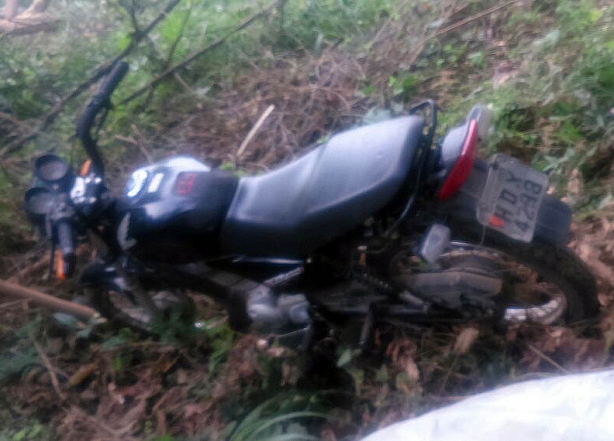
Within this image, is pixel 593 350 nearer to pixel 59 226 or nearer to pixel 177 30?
pixel 59 226

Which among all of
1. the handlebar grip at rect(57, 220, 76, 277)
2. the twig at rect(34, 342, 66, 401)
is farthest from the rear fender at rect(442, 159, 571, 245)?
the twig at rect(34, 342, 66, 401)

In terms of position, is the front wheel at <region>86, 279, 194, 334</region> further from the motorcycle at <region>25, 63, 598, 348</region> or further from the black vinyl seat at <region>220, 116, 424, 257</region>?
the black vinyl seat at <region>220, 116, 424, 257</region>

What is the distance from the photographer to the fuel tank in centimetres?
184

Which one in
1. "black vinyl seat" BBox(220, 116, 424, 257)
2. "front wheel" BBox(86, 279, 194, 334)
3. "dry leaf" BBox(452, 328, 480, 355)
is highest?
"black vinyl seat" BBox(220, 116, 424, 257)

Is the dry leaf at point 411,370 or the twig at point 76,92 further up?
the twig at point 76,92

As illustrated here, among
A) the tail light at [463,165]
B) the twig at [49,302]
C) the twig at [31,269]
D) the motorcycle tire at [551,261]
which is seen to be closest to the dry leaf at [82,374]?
the twig at [49,302]

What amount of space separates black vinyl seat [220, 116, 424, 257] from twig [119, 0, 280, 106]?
1.87 metres

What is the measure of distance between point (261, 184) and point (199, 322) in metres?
0.92

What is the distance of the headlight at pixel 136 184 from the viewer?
1.94m

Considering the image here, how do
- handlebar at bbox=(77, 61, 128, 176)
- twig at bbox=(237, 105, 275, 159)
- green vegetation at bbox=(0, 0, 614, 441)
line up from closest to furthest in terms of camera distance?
handlebar at bbox=(77, 61, 128, 176), green vegetation at bbox=(0, 0, 614, 441), twig at bbox=(237, 105, 275, 159)

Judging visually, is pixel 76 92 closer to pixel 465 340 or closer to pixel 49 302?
pixel 49 302

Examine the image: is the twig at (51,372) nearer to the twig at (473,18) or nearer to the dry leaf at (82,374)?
the dry leaf at (82,374)

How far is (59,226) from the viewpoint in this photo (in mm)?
1812

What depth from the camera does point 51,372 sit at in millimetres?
2547
